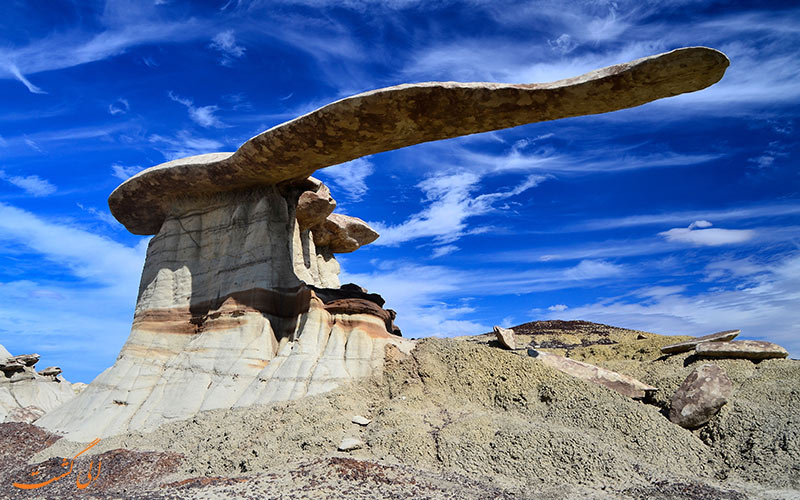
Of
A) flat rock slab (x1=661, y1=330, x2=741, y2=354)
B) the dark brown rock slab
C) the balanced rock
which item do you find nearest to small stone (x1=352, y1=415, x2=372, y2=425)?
the balanced rock

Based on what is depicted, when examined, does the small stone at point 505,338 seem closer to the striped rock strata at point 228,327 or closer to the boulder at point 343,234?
the striped rock strata at point 228,327

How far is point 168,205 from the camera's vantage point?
40.0 ft

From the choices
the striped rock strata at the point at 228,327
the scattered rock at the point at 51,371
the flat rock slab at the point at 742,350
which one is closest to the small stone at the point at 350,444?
the striped rock strata at the point at 228,327

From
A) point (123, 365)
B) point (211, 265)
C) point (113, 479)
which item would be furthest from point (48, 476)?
point (211, 265)

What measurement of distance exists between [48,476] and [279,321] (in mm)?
4369

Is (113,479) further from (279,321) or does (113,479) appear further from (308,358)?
(279,321)

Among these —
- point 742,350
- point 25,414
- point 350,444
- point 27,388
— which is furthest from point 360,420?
point 27,388

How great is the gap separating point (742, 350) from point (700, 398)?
89.2 inches

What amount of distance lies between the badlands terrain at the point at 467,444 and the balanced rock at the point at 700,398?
0.16 metres

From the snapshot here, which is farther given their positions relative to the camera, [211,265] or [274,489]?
[211,265]

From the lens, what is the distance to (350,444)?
271 inches

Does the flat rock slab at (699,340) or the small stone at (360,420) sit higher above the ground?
the flat rock slab at (699,340)

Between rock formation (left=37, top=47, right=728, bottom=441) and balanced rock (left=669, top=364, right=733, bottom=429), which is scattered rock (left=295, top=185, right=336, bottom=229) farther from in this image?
balanced rock (left=669, top=364, right=733, bottom=429)

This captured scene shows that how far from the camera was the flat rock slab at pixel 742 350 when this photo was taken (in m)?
8.88
